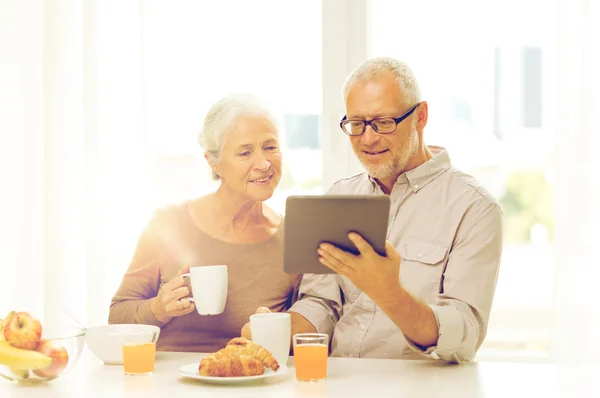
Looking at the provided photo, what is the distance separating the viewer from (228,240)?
252 centimetres

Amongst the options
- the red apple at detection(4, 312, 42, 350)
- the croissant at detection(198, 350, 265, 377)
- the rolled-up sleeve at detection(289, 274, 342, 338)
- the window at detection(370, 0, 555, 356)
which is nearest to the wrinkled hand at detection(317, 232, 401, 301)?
the croissant at detection(198, 350, 265, 377)

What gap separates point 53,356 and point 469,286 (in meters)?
1.05

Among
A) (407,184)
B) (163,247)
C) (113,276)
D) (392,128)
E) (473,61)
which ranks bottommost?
(113,276)

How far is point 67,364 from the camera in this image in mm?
1694

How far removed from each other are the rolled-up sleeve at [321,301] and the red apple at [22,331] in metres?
0.86

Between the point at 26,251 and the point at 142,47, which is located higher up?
the point at 142,47

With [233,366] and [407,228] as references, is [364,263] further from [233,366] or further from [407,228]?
[407,228]

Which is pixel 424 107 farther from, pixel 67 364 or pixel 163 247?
pixel 67 364

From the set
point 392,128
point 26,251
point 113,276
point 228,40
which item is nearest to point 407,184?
point 392,128

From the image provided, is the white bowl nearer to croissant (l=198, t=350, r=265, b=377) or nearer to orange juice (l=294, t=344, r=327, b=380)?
croissant (l=198, t=350, r=265, b=377)

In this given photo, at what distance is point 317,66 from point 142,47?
0.70m

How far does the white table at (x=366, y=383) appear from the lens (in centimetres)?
159

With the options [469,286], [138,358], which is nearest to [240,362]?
[138,358]

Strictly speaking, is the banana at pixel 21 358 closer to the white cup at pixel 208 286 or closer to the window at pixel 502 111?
the white cup at pixel 208 286
